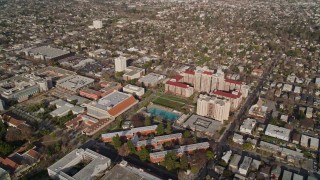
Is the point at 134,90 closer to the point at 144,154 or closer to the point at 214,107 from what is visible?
the point at 214,107

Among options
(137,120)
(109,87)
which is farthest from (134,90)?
(137,120)

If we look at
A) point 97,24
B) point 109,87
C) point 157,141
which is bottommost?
point 157,141

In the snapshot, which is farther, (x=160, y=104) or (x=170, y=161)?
(x=160, y=104)

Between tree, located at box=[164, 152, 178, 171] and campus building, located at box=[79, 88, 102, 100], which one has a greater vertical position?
campus building, located at box=[79, 88, 102, 100]

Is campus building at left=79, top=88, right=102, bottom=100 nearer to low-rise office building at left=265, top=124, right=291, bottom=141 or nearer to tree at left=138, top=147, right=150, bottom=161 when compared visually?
tree at left=138, top=147, right=150, bottom=161

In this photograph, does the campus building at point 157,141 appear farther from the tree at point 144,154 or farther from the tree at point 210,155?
the tree at point 210,155

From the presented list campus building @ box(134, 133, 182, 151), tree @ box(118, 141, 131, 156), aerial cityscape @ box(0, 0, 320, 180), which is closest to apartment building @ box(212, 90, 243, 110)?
aerial cityscape @ box(0, 0, 320, 180)
